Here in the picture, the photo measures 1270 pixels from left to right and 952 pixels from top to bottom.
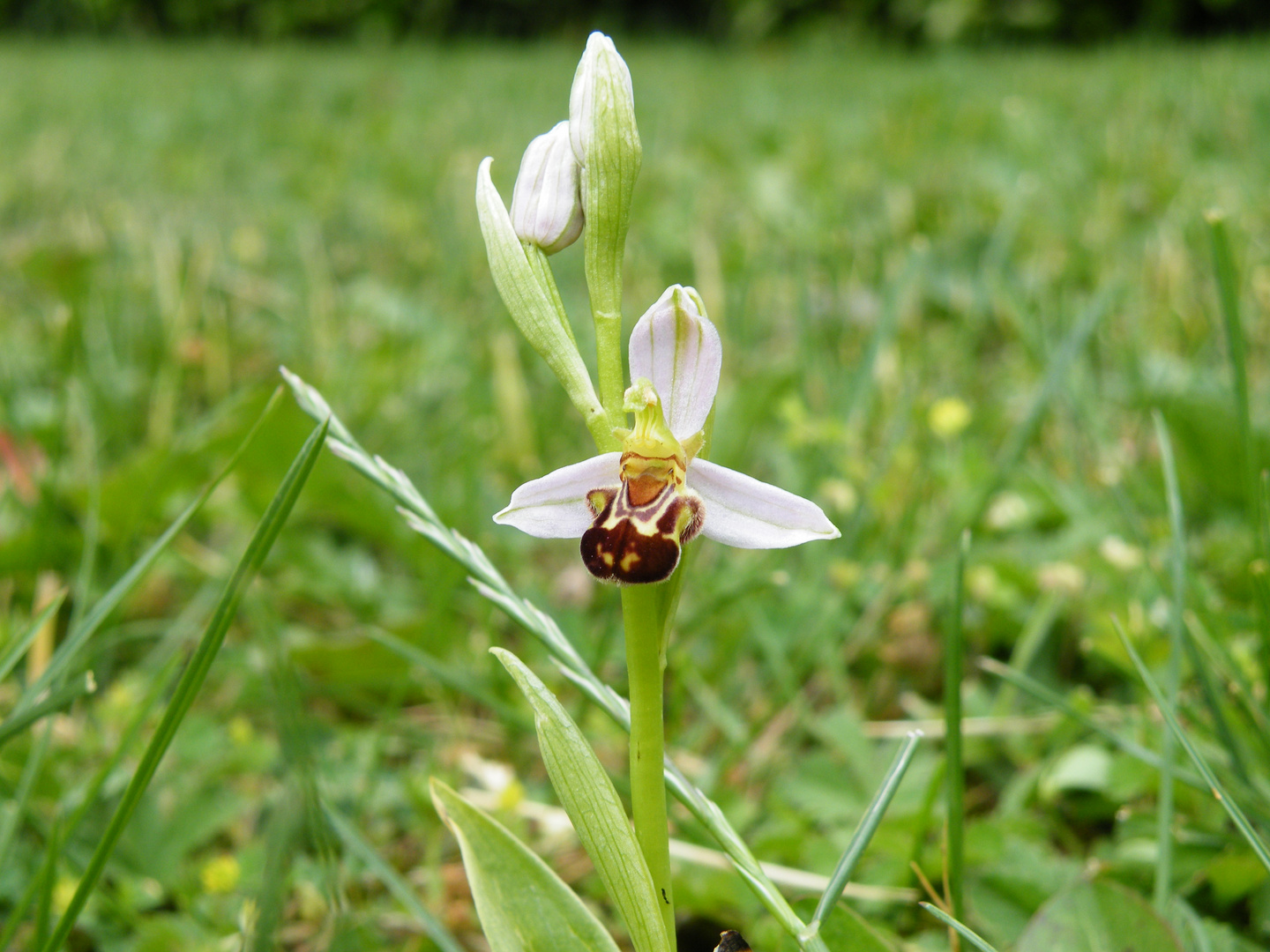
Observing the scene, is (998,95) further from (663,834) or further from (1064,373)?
(663,834)

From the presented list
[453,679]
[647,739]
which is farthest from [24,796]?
[647,739]

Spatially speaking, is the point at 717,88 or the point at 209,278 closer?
the point at 209,278

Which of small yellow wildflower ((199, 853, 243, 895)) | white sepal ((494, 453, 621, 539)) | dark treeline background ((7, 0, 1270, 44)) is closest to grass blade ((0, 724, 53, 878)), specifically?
small yellow wildflower ((199, 853, 243, 895))

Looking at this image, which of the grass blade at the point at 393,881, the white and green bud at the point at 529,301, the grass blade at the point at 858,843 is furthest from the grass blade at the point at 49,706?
the grass blade at the point at 858,843

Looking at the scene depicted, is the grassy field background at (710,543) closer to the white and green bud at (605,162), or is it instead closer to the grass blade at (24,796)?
the grass blade at (24,796)

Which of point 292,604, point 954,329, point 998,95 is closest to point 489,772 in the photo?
point 292,604

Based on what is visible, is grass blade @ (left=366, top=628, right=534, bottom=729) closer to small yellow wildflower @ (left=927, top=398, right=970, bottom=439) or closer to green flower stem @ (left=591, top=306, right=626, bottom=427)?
green flower stem @ (left=591, top=306, right=626, bottom=427)
